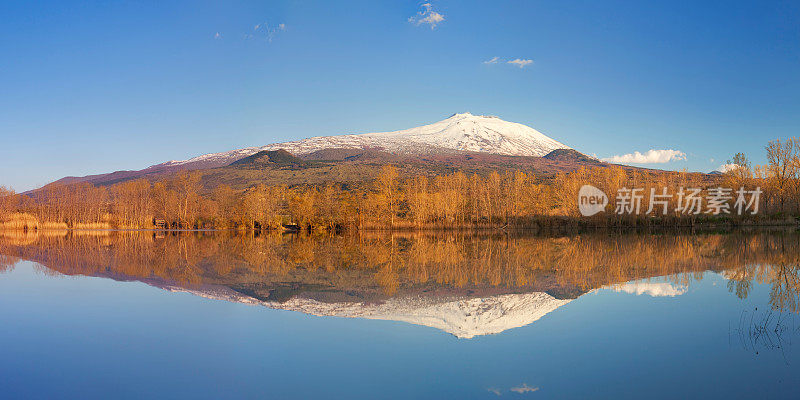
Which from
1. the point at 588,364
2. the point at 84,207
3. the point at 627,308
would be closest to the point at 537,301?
the point at 627,308

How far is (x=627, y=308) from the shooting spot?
758cm

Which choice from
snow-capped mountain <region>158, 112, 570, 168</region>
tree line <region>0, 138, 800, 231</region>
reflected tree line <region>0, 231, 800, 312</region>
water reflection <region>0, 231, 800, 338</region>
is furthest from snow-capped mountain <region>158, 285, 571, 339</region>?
snow-capped mountain <region>158, 112, 570, 168</region>

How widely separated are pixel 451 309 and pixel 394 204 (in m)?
36.5

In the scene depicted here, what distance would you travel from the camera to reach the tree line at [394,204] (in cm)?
3822

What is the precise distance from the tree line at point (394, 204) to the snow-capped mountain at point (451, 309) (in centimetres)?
3121

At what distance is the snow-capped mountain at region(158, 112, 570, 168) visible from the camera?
Answer: 164625mm

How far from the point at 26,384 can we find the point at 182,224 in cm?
5052

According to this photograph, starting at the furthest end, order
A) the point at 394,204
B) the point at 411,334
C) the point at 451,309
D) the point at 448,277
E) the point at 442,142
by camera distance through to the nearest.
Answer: the point at 442,142 < the point at 394,204 < the point at 448,277 < the point at 451,309 < the point at 411,334

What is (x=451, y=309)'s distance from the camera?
766 cm

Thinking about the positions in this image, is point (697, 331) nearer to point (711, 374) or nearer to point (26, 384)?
point (711, 374)
